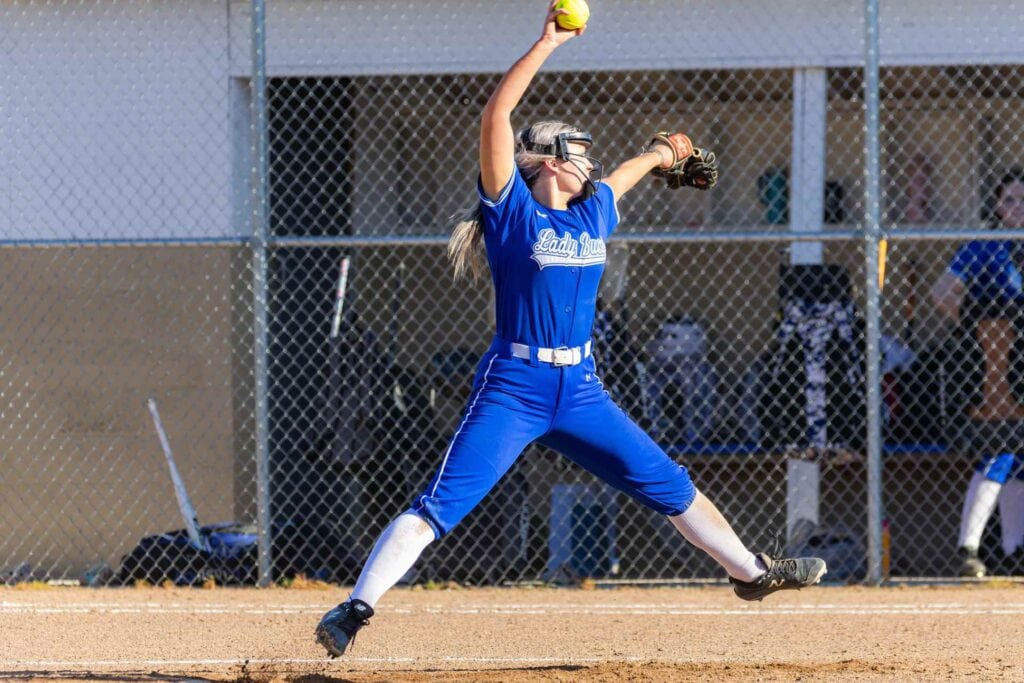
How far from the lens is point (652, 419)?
8719mm

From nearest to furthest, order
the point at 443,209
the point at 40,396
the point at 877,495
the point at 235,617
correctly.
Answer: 1. the point at 235,617
2. the point at 877,495
3. the point at 40,396
4. the point at 443,209

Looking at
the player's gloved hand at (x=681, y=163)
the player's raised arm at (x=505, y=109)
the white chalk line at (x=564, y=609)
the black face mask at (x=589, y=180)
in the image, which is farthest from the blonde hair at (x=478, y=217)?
the white chalk line at (x=564, y=609)

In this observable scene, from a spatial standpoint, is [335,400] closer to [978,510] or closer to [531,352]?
[531,352]

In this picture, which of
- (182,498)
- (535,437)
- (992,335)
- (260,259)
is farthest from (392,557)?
(992,335)

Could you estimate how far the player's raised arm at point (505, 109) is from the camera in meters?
4.54

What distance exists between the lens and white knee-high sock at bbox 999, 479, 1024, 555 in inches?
319

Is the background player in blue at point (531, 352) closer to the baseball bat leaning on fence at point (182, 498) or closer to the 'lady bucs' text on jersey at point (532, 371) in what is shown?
the 'lady bucs' text on jersey at point (532, 371)

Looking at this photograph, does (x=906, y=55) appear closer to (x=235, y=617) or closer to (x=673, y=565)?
A: (x=673, y=565)

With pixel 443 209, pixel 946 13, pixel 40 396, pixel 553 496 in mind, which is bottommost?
pixel 553 496

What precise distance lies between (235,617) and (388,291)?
384 cm

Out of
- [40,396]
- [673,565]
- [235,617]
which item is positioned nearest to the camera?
[235,617]

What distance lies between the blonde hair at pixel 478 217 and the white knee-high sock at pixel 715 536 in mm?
1212

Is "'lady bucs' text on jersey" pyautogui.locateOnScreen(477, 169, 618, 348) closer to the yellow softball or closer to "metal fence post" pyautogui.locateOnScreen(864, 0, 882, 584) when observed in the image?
the yellow softball

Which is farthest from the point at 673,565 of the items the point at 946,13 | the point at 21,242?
the point at 21,242
